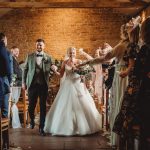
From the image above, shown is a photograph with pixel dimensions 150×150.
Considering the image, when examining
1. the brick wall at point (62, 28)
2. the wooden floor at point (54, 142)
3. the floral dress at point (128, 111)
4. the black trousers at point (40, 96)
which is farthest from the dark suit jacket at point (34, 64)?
the brick wall at point (62, 28)

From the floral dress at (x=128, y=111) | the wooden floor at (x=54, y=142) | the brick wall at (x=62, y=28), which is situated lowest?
the wooden floor at (x=54, y=142)

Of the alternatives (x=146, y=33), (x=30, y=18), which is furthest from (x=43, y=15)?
(x=146, y=33)

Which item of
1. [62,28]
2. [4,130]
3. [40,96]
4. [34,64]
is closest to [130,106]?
[4,130]

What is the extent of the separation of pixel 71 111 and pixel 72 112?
3 cm

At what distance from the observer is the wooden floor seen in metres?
5.91

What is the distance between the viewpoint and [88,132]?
7129 millimetres

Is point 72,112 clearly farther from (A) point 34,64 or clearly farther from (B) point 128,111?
(B) point 128,111

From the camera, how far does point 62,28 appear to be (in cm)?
1252

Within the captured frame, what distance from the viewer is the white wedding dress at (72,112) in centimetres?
711

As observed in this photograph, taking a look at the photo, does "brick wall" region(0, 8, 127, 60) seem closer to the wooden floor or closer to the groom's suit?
the groom's suit

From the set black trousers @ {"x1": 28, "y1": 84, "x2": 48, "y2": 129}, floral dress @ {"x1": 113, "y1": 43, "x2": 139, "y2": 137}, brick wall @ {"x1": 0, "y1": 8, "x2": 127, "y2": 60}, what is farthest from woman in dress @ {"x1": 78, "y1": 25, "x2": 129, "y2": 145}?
brick wall @ {"x1": 0, "y1": 8, "x2": 127, "y2": 60}

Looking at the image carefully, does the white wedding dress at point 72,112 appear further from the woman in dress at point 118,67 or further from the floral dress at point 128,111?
the floral dress at point 128,111

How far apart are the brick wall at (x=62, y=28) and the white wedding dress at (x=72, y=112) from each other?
200 inches

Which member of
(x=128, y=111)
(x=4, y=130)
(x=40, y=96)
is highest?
(x=40, y=96)
